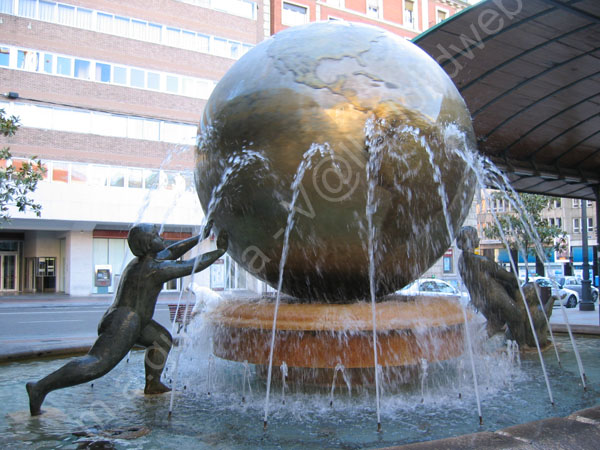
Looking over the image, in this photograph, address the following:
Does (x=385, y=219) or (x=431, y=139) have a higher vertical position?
(x=431, y=139)

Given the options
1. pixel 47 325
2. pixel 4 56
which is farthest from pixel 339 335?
pixel 4 56

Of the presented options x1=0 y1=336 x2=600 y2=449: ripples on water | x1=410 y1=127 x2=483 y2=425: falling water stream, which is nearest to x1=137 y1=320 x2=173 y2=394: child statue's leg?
x1=0 y1=336 x2=600 y2=449: ripples on water

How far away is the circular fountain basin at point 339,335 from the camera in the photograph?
464cm

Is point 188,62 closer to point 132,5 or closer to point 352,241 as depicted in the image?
point 132,5

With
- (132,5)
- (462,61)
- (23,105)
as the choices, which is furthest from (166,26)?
(462,61)

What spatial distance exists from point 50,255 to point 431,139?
104 feet

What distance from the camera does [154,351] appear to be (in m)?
4.96

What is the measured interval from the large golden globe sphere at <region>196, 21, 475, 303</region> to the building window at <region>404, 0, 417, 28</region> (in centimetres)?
3790

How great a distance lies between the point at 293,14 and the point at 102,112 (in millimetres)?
14816

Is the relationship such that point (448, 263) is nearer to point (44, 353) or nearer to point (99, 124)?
point (99, 124)

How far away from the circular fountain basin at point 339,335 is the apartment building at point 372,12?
31.9 m

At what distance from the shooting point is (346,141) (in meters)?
4.64

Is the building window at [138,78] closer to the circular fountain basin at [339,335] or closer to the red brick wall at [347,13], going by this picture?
the red brick wall at [347,13]

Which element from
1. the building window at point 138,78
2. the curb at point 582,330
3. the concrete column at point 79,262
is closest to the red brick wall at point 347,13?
the building window at point 138,78
